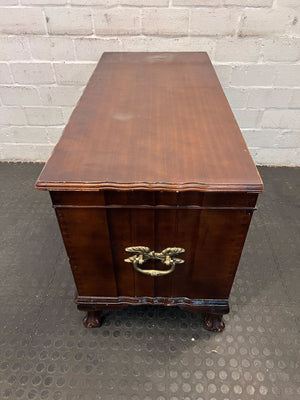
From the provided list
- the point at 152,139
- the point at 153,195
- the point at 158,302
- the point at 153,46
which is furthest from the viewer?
the point at 153,46

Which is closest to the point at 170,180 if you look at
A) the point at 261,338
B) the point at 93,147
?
the point at 93,147

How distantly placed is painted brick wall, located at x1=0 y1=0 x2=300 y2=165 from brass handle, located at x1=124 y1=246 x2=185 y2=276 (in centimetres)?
110

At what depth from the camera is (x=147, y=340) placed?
3.42 ft

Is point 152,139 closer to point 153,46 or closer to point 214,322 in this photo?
point 214,322

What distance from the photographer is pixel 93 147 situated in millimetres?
811

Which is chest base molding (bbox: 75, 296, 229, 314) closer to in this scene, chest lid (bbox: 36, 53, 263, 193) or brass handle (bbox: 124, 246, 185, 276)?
brass handle (bbox: 124, 246, 185, 276)

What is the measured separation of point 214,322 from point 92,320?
0.42m

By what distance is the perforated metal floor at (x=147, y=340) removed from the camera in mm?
929

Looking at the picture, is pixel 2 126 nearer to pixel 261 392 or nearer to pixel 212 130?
pixel 212 130

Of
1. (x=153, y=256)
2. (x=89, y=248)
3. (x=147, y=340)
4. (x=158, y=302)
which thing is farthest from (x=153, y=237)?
(x=147, y=340)

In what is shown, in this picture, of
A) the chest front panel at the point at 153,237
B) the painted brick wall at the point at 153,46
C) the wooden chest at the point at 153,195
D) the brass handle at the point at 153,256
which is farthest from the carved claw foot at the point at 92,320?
the painted brick wall at the point at 153,46

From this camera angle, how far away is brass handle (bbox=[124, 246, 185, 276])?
0.83 metres

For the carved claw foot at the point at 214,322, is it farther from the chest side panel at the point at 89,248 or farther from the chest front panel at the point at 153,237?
the chest side panel at the point at 89,248

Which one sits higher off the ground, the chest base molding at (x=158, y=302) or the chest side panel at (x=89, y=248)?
the chest side panel at (x=89, y=248)
